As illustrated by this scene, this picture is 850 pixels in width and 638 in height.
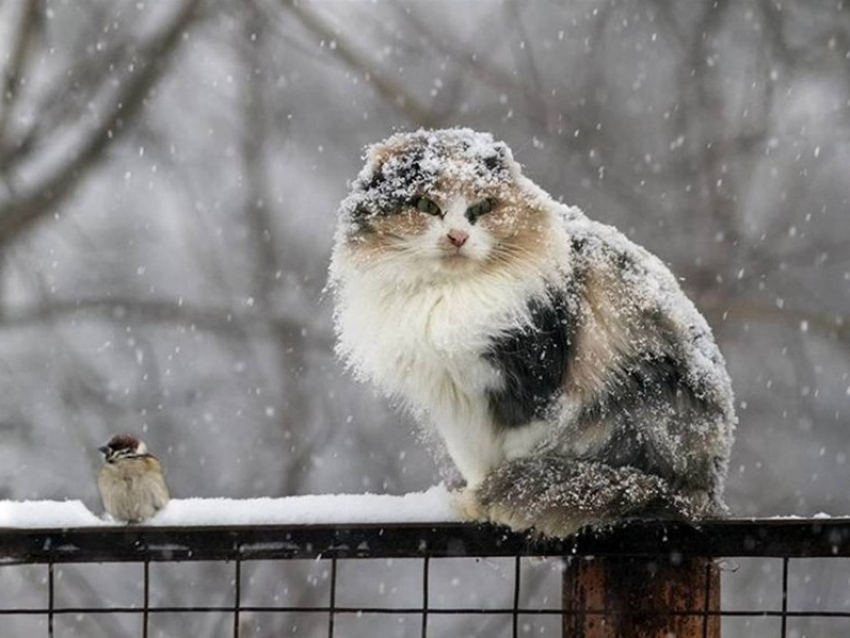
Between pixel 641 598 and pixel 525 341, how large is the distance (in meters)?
0.75

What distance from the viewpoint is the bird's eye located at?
307 centimetres

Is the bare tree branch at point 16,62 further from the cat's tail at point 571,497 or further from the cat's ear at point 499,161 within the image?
the cat's tail at point 571,497

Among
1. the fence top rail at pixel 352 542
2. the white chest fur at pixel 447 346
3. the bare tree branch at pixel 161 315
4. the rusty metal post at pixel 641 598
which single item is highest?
the bare tree branch at pixel 161 315

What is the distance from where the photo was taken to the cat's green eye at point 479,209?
10.1 feet

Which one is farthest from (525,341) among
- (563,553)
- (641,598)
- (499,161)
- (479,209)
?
(641,598)

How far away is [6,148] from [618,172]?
9.69 ft

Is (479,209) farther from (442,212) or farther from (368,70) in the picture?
Answer: (368,70)

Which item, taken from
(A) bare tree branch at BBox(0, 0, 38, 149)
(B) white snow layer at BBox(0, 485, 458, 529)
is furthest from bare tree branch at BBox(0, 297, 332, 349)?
(B) white snow layer at BBox(0, 485, 458, 529)

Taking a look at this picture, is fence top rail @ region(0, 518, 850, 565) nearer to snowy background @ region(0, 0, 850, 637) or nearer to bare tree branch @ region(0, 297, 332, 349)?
snowy background @ region(0, 0, 850, 637)

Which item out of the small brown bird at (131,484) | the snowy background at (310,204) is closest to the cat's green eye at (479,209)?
the small brown bird at (131,484)

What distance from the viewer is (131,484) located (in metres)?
2.88

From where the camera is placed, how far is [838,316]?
7.85m

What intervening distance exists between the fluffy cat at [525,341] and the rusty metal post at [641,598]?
1.67 feet

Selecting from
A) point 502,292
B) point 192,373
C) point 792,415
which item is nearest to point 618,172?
point 792,415
